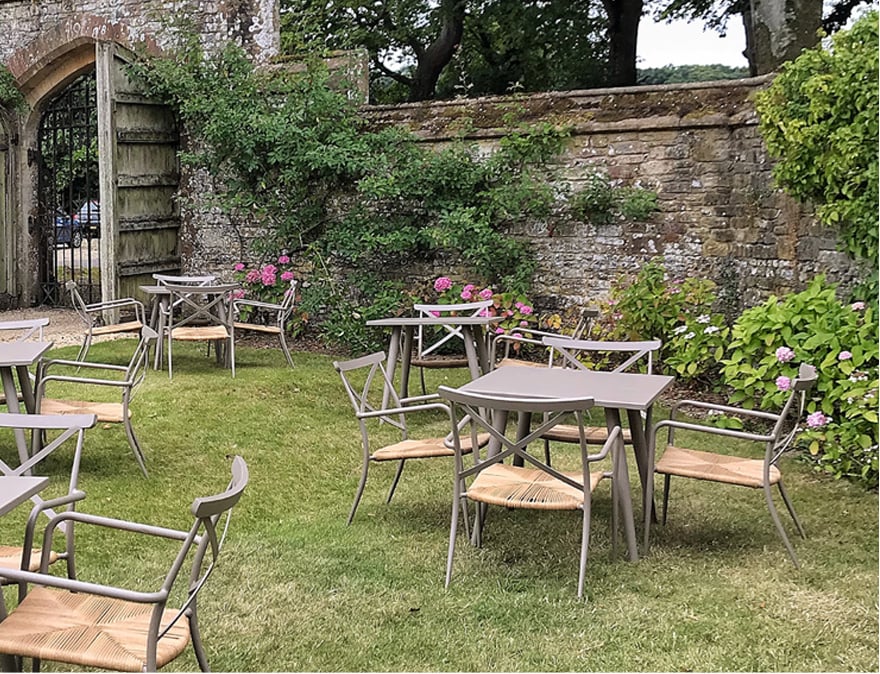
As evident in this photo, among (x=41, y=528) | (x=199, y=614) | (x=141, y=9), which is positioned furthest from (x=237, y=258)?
(x=199, y=614)

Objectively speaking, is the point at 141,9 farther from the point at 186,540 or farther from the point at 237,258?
the point at 186,540

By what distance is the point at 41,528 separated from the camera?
4.57m

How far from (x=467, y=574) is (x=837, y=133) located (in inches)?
142

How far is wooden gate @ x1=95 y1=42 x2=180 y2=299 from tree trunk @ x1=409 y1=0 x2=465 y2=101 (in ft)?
17.0

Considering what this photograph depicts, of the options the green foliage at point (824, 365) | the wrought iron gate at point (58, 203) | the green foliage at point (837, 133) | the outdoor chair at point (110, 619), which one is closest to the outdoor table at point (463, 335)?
the green foliage at point (824, 365)

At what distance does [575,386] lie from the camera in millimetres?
4566

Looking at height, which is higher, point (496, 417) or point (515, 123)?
point (515, 123)

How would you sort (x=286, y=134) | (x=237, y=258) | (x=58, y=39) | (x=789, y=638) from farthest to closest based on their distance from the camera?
(x=58, y=39)
(x=237, y=258)
(x=286, y=134)
(x=789, y=638)

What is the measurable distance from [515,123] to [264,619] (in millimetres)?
6321

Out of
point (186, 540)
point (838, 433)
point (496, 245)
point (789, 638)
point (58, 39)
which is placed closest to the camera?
point (186, 540)

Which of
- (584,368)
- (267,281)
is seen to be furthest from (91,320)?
(584,368)

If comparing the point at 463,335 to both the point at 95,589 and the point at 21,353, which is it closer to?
the point at 21,353

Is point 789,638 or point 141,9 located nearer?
point 789,638

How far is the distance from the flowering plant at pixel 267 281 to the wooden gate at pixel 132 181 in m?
1.17
